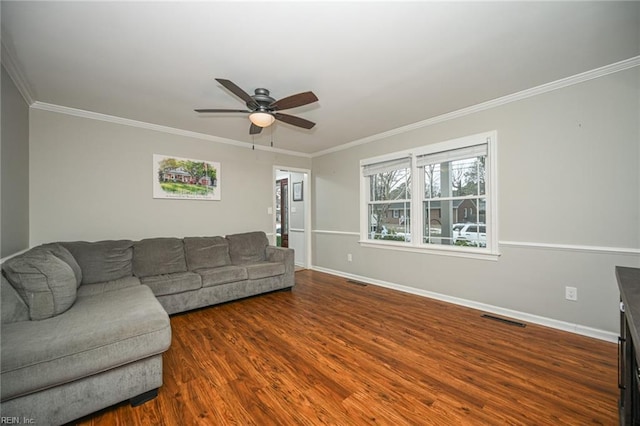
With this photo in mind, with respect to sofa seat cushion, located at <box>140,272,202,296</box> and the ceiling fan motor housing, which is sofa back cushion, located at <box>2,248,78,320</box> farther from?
the ceiling fan motor housing

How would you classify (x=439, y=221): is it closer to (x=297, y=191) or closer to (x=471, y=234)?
(x=471, y=234)

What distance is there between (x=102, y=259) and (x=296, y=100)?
287cm

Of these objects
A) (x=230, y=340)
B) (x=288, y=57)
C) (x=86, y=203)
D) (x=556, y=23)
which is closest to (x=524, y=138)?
(x=556, y=23)

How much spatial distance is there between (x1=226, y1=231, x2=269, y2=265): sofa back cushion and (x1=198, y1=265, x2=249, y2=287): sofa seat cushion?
44cm

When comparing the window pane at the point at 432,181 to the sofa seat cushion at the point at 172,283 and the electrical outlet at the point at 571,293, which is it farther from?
the sofa seat cushion at the point at 172,283

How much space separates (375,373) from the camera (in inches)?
80.4

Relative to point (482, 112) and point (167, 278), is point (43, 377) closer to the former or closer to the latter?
point (167, 278)

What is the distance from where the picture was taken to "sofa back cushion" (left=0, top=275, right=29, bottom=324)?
5.56ft

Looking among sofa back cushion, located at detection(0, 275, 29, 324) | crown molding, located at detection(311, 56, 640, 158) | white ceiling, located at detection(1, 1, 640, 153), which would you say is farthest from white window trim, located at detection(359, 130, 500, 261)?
sofa back cushion, located at detection(0, 275, 29, 324)

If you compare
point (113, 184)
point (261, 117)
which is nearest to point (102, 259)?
point (113, 184)

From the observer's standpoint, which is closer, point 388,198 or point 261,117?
point 261,117

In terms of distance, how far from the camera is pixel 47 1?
1.68m

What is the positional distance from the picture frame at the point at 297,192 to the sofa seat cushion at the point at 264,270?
237 cm

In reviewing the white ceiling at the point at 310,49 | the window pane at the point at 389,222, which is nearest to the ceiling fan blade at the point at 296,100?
the white ceiling at the point at 310,49
